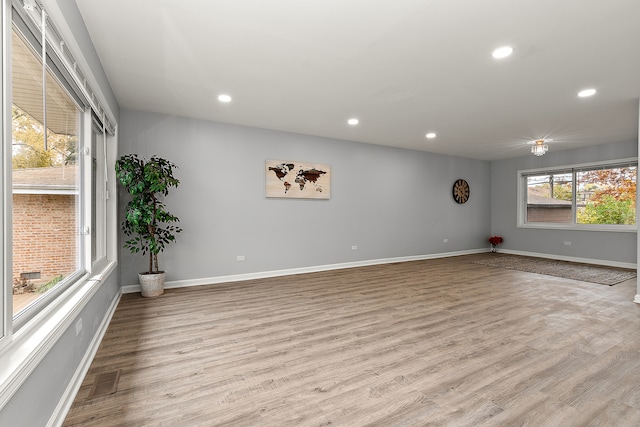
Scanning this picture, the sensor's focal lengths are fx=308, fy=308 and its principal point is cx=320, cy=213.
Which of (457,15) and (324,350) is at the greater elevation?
(457,15)

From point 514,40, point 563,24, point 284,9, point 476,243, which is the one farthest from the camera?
point 476,243

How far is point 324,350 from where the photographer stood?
2.55 metres

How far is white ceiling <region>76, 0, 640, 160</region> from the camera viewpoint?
2.21m

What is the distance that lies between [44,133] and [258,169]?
11.7ft

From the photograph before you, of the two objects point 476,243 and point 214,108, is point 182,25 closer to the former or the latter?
point 214,108

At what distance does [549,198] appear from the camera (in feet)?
24.3

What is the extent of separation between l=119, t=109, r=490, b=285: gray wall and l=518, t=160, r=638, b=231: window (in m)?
1.79

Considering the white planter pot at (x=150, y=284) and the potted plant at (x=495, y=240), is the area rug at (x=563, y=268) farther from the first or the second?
the white planter pot at (x=150, y=284)

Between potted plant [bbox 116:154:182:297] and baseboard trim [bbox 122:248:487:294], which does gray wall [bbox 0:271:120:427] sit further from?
baseboard trim [bbox 122:248:487:294]

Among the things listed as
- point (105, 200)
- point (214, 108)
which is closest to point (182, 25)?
point (214, 108)

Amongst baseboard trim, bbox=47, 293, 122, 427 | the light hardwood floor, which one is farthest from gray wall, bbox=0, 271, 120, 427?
the light hardwood floor

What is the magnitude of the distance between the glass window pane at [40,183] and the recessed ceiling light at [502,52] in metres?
3.34

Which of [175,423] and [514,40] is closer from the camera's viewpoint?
[175,423]

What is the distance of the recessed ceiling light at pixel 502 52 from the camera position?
268 cm
